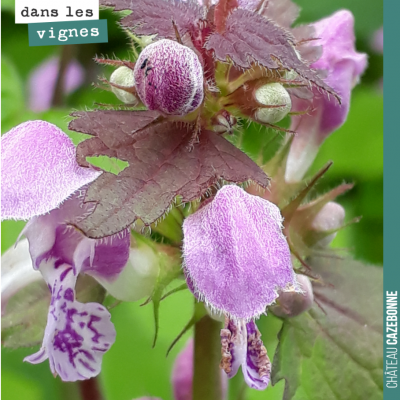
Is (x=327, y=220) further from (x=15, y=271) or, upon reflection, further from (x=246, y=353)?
(x=15, y=271)

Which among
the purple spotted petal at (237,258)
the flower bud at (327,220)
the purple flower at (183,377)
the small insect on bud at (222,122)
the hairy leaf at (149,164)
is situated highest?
the small insect on bud at (222,122)

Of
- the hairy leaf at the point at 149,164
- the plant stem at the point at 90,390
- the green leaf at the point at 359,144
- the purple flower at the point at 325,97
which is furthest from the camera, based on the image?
the green leaf at the point at 359,144

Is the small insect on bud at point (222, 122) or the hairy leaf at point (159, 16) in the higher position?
the hairy leaf at point (159, 16)

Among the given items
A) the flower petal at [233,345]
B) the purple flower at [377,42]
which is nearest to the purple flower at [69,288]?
the flower petal at [233,345]

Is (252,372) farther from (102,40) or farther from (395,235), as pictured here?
→ (102,40)

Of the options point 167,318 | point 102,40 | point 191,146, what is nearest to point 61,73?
point 102,40

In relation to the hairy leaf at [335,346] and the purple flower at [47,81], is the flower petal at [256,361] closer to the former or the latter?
the hairy leaf at [335,346]

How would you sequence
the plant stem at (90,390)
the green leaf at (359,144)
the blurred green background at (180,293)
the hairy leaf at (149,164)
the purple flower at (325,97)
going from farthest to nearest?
the green leaf at (359,144) < the blurred green background at (180,293) < the plant stem at (90,390) < the purple flower at (325,97) < the hairy leaf at (149,164)
